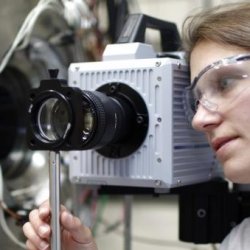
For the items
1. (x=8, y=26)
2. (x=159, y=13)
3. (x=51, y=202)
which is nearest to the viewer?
(x=51, y=202)

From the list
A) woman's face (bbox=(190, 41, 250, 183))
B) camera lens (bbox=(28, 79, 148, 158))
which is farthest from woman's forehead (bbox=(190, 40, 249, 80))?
camera lens (bbox=(28, 79, 148, 158))

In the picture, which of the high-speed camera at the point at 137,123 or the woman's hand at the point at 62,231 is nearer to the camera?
the woman's hand at the point at 62,231

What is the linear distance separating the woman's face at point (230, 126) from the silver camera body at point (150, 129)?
0.06 m

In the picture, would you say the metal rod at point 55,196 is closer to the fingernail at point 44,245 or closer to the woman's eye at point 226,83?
the fingernail at point 44,245

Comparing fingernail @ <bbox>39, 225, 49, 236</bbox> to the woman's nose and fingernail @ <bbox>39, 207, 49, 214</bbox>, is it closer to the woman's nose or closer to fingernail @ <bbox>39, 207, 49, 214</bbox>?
fingernail @ <bbox>39, 207, 49, 214</bbox>

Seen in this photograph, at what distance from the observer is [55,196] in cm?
77

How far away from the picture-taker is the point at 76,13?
127 centimetres

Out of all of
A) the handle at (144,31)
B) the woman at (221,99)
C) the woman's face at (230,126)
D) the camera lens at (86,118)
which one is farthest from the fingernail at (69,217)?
the handle at (144,31)

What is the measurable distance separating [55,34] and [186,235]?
2.26 feet

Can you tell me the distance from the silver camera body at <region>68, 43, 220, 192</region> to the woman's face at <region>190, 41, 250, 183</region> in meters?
0.06

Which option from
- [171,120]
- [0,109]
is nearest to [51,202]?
[171,120]

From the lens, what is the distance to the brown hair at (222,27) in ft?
2.81

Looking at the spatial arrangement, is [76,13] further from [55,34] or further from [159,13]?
[159,13]

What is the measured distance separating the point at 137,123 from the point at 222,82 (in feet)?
0.62
